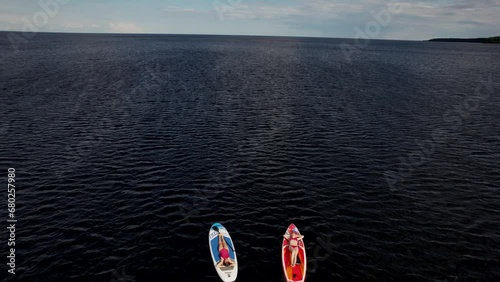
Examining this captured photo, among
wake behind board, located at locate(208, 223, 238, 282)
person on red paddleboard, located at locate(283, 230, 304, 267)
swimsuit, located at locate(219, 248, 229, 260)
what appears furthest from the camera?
swimsuit, located at locate(219, 248, 229, 260)

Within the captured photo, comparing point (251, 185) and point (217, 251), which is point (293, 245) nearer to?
point (217, 251)

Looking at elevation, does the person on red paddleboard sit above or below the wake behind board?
above

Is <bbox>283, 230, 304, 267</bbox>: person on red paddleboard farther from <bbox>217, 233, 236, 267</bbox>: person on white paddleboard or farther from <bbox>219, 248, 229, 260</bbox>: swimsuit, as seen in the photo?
<bbox>219, 248, 229, 260</bbox>: swimsuit

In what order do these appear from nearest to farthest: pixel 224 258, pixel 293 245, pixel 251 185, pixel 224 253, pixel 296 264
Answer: pixel 296 264 < pixel 224 258 < pixel 224 253 < pixel 293 245 < pixel 251 185

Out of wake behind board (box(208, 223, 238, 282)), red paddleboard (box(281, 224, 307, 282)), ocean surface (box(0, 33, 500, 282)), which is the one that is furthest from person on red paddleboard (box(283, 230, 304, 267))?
wake behind board (box(208, 223, 238, 282))

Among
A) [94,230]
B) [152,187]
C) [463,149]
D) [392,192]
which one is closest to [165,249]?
[94,230]

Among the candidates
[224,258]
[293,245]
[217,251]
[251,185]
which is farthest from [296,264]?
[251,185]
